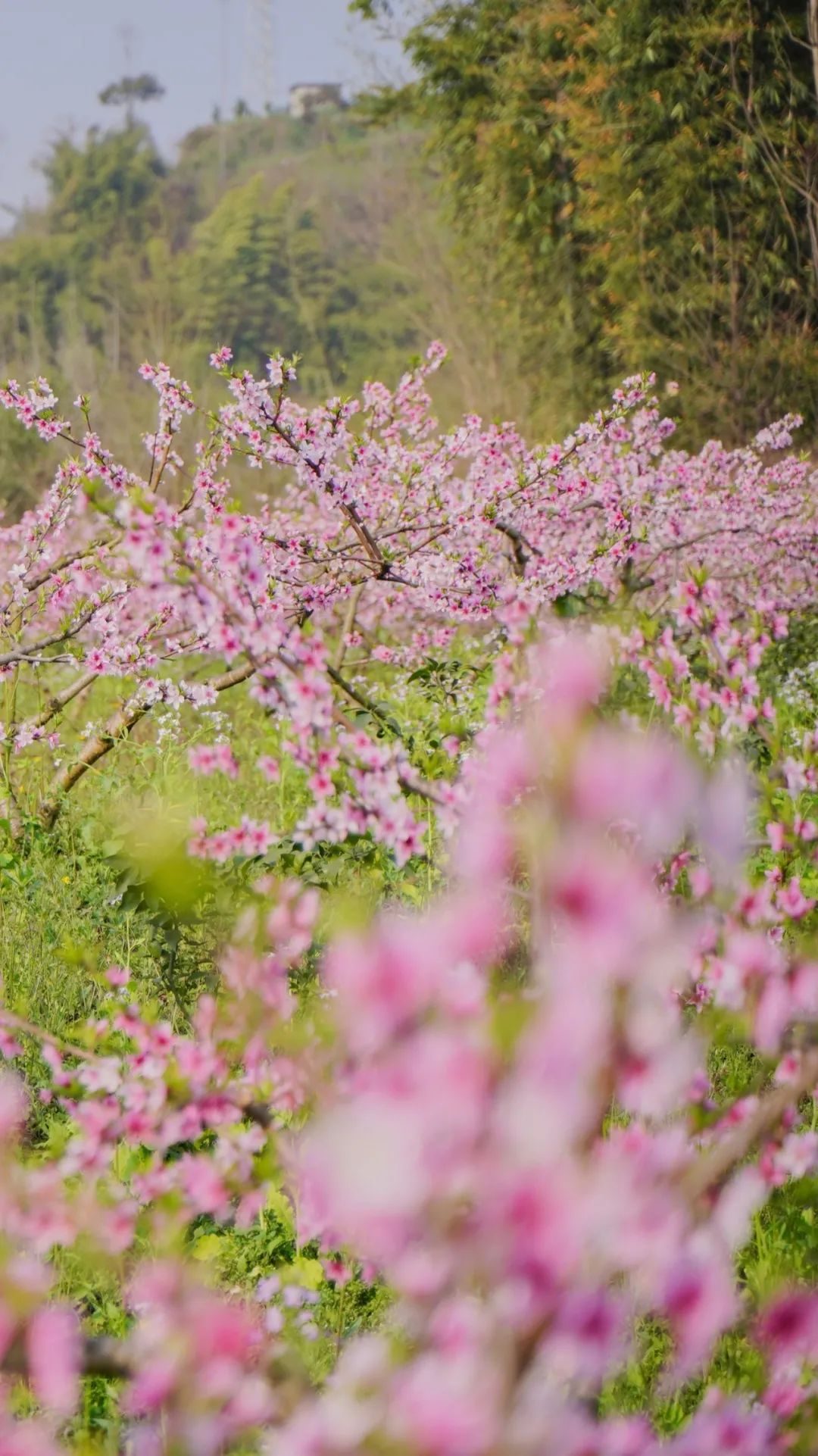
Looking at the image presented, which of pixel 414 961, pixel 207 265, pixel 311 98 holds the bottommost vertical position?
pixel 414 961

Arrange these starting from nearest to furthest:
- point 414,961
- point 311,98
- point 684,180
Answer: point 414,961, point 684,180, point 311,98

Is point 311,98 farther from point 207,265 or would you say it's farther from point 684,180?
point 684,180

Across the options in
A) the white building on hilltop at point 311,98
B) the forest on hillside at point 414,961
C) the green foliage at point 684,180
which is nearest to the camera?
the forest on hillside at point 414,961

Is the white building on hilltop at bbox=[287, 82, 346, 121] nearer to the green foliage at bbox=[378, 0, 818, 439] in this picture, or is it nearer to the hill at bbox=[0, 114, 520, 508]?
the hill at bbox=[0, 114, 520, 508]

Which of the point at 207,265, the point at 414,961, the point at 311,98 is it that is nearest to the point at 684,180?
the point at 414,961

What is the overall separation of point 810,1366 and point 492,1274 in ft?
5.55

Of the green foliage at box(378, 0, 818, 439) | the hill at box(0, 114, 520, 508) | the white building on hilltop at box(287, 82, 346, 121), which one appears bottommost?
the green foliage at box(378, 0, 818, 439)

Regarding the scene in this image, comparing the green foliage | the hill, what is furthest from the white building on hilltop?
the green foliage

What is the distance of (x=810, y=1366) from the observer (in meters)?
2.18

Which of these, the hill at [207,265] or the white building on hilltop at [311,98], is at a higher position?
the white building on hilltop at [311,98]

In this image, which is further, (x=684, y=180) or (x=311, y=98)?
(x=311, y=98)

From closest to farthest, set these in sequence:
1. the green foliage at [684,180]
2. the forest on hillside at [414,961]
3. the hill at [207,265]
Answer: the forest on hillside at [414,961] < the green foliage at [684,180] < the hill at [207,265]

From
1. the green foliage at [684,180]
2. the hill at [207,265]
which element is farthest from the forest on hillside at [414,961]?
the hill at [207,265]

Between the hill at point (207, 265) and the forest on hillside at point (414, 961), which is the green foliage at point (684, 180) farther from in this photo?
the hill at point (207, 265)
